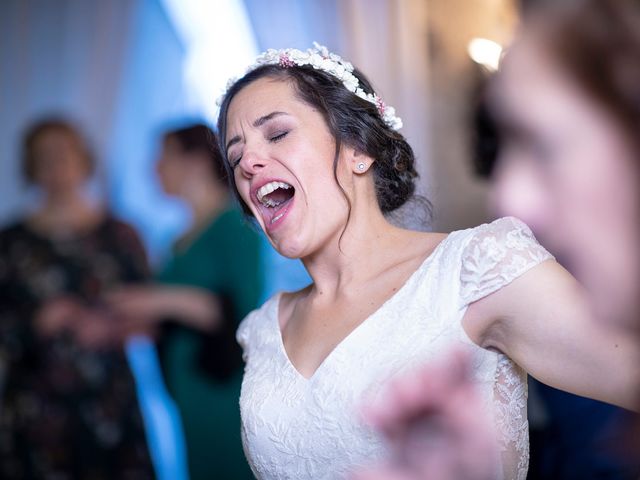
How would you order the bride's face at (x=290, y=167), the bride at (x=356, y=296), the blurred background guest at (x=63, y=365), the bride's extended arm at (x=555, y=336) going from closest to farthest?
the bride's extended arm at (x=555, y=336) → the bride at (x=356, y=296) → the bride's face at (x=290, y=167) → the blurred background guest at (x=63, y=365)

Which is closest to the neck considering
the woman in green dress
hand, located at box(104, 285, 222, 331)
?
the woman in green dress

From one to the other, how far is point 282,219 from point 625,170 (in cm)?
99

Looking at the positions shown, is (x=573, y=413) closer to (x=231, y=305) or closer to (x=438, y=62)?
(x=231, y=305)

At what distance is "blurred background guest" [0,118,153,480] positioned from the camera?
2742 millimetres

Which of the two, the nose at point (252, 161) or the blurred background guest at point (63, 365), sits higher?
the nose at point (252, 161)

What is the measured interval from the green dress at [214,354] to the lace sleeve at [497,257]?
1180 mm

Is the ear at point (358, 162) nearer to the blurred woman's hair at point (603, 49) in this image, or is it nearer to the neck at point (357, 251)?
the neck at point (357, 251)

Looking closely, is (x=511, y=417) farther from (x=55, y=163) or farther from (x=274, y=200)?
(x=55, y=163)

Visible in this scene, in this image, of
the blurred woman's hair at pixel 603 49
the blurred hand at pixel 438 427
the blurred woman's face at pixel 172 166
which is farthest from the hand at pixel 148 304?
the blurred woman's hair at pixel 603 49

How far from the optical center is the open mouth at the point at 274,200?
4.55ft

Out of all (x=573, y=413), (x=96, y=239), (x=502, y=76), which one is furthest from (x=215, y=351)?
(x=502, y=76)

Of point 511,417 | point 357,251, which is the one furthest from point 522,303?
point 357,251

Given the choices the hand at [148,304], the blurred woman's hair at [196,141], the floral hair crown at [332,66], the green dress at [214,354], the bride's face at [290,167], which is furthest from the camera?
the blurred woman's hair at [196,141]

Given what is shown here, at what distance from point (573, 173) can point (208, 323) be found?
196 cm
